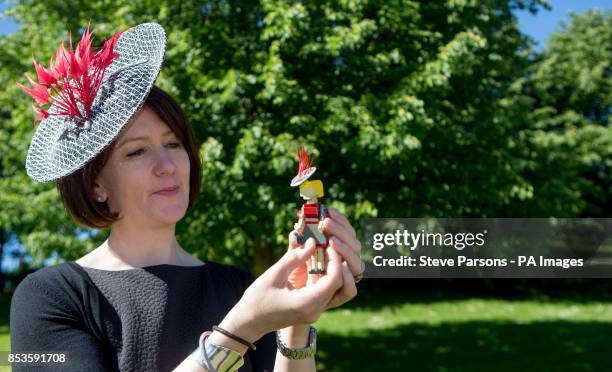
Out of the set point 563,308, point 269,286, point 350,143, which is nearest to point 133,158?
point 269,286

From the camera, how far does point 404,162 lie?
7.12 meters

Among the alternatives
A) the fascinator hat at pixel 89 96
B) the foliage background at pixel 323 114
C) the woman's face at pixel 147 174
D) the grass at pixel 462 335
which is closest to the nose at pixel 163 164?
the woman's face at pixel 147 174

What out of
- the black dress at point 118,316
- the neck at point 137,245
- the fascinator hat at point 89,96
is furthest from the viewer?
the neck at point 137,245

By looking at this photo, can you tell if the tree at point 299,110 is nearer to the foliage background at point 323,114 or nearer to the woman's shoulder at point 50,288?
the foliage background at point 323,114

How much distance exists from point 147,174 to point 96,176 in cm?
19

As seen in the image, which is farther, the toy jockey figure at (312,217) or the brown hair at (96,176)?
the brown hair at (96,176)

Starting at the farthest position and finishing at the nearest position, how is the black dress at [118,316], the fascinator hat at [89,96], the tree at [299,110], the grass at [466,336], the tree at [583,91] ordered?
the tree at [583,91]
the grass at [466,336]
the tree at [299,110]
the fascinator hat at [89,96]
the black dress at [118,316]

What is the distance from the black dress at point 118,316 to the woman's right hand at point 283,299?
42 cm

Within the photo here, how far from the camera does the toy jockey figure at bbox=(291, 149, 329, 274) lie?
5.08 feet

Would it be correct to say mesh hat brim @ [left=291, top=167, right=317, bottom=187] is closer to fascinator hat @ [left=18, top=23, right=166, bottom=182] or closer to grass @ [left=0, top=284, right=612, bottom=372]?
fascinator hat @ [left=18, top=23, right=166, bottom=182]

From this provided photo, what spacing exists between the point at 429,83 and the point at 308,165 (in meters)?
5.36

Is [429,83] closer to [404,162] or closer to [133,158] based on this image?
[404,162]

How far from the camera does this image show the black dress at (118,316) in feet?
5.57

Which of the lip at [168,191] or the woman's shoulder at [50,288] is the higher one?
the lip at [168,191]
